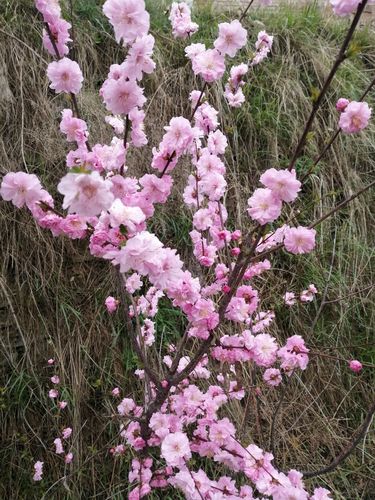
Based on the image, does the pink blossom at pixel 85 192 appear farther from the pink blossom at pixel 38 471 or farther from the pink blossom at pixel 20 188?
the pink blossom at pixel 38 471

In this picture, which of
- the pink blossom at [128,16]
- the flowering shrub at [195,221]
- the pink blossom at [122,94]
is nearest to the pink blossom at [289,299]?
the flowering shrub at [195,221]

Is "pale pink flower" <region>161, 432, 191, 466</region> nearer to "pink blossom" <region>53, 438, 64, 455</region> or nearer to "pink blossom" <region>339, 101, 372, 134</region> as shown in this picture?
"pink blossom" <region>53, 438, 64, 455</region>

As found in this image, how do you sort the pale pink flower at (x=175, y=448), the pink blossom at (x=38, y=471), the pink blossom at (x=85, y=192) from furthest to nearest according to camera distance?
the pink blossom at (x=38, y=471) < the pale pink flower at (x=175, y=448) < the pink blossom at (x=85, y=192)

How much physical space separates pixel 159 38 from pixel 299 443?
7.07ft

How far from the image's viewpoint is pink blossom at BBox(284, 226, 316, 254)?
994 millimetres

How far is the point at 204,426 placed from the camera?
1.33 meters

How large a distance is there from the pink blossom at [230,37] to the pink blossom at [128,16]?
0.31 metres

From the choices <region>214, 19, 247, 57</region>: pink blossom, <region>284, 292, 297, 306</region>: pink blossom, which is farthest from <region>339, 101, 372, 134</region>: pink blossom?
<region>284, 292, 297, 306</region>: pink blossom

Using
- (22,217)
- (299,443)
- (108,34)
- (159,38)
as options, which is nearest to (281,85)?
(159,38)

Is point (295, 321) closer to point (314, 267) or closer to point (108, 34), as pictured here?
point (314, 267)

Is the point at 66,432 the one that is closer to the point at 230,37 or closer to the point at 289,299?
the point at 289,299

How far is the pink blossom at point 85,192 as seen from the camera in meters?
0.60

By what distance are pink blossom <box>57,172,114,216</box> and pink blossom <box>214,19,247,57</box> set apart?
0.64m

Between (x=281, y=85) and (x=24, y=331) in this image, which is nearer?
(x=24, y=331)
